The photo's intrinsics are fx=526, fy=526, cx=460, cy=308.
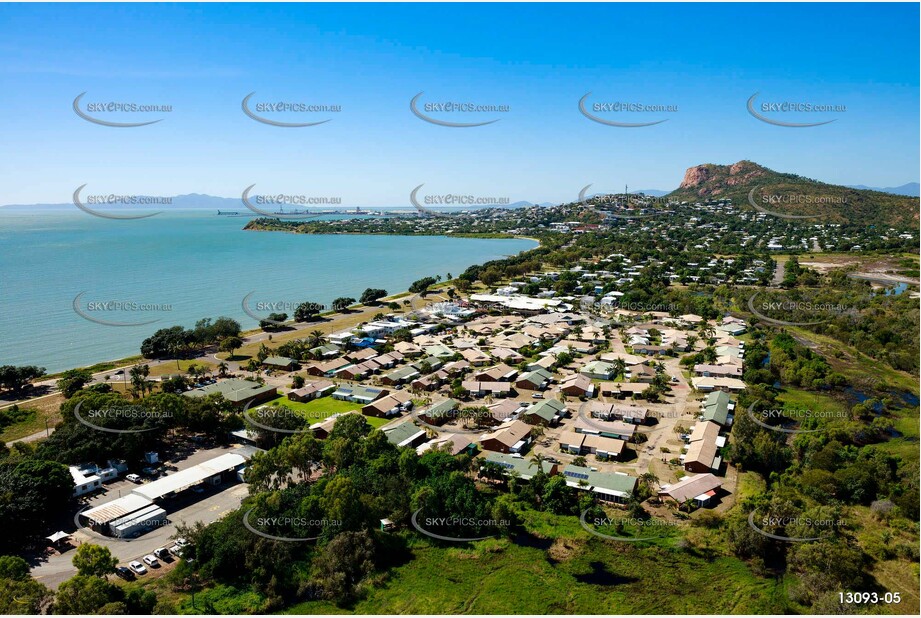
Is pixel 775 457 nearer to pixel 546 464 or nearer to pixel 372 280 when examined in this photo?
pixel 546 464

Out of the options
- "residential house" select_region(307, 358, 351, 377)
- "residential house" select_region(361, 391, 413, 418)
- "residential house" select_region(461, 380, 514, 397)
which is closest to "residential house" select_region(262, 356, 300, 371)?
"residential house" select_region(307, 358, 351, 377)

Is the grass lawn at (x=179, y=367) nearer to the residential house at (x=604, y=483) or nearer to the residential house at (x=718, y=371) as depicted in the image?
the residential house at (x=604, y=483)

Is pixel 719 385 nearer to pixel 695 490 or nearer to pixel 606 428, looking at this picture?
pixel 606 428

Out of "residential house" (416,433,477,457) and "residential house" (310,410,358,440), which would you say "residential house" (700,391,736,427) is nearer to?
"residential house" (416,433,477,457)

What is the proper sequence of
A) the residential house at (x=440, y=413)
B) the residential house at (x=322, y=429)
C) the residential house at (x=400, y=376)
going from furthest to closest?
the residential house at (x=400, y=376) < the residential house at (x=440, y=413) < the residential house at (x=322, y=429)

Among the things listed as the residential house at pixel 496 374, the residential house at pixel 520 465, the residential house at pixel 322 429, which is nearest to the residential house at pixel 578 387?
the residential house at pixel 496 374

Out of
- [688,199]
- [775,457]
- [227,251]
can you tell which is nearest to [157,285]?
[227,251]
